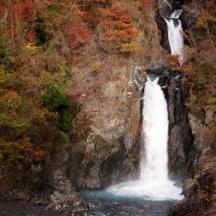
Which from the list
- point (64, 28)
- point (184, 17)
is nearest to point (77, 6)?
point (64, 28)

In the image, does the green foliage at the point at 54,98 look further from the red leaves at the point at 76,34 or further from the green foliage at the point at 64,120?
the red leaves at the point at 76,34

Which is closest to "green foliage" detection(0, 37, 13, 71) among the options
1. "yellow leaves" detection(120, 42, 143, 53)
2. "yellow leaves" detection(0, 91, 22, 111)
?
"yellow leaves" detection(0, 91, 22, 111)

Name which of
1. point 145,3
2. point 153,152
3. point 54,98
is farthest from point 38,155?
point 145,3

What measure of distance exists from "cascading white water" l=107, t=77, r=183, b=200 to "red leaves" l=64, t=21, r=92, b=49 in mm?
6384

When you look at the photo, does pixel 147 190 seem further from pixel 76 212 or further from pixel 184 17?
pixel 184 17

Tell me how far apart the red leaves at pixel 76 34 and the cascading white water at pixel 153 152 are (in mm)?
6384

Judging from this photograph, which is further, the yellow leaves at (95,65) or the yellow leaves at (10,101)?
the yellow leaves at (95,65)

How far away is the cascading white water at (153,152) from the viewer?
31864mm

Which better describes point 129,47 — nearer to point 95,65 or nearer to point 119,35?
point 119,35

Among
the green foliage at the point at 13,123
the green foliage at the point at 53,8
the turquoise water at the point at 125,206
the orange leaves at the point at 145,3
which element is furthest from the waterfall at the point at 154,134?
the green foliage at the point at 13,123

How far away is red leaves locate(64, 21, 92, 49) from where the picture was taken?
127ft

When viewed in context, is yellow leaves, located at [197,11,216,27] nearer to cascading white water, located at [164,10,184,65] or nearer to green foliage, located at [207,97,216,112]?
cascading white water, located at [164,10,184,65]

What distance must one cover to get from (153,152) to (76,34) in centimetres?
1175

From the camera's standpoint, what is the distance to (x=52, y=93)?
3123cm
